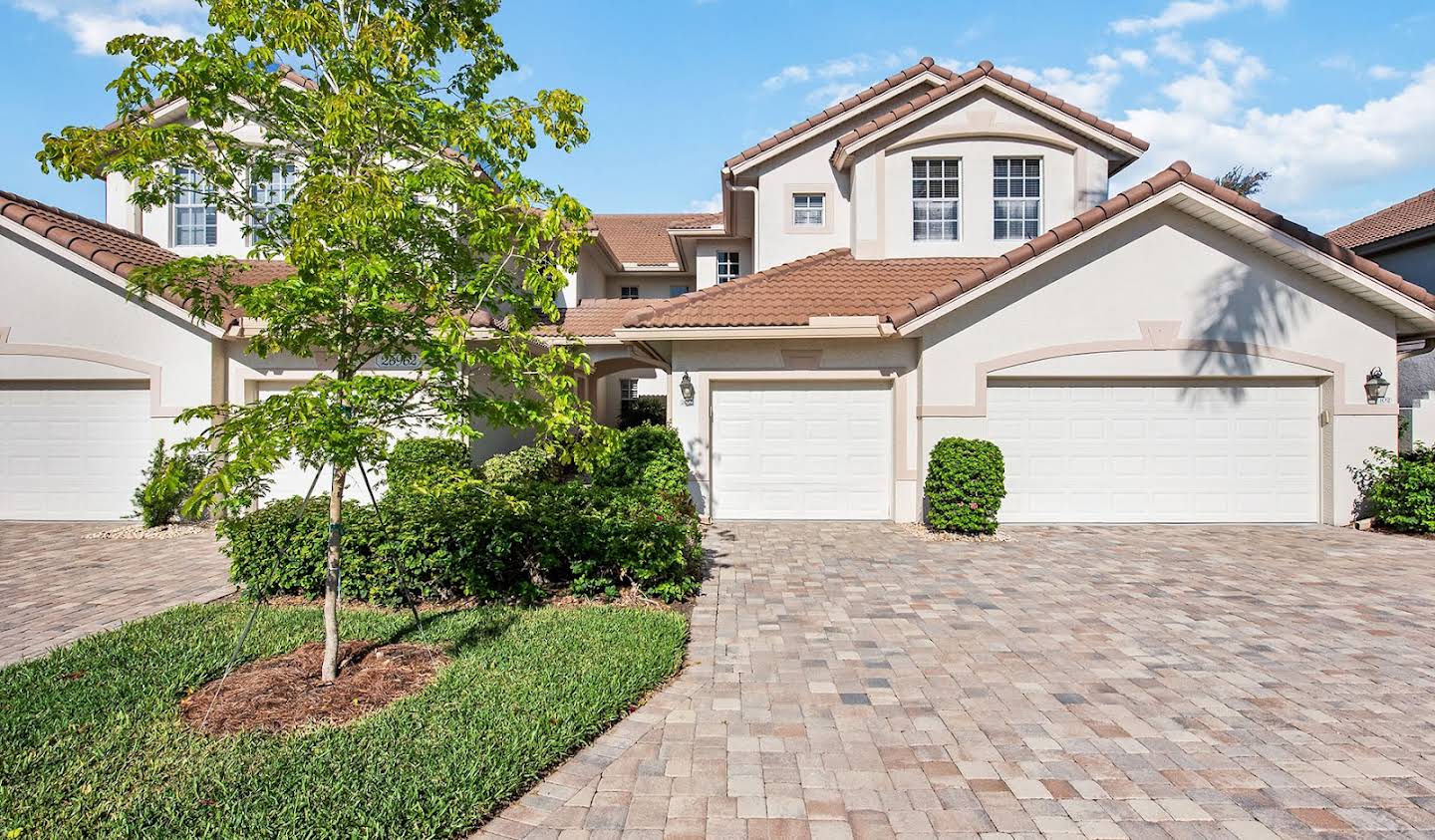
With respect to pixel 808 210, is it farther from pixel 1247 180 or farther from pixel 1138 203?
pixel 1247 180

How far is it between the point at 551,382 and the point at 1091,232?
8.64 metres

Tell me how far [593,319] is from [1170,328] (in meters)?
10.6

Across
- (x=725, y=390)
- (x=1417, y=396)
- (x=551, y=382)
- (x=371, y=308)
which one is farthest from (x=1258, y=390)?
(x=371, y=308)

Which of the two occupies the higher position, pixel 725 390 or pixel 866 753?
pixel 725 390

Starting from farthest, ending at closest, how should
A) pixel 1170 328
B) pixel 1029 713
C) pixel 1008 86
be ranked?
pixel 1008 86, pixel 1170 328, pixel 1029 713

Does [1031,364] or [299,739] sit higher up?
[1031,364]

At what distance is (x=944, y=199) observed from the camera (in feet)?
42.9

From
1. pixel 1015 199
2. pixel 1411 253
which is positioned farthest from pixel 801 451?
pixel 1411 253

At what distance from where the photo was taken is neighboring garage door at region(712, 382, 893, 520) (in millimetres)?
11086

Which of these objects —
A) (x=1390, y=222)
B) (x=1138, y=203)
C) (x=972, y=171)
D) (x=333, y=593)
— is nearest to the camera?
(x=333, y=593)

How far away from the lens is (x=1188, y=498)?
10.6 meters

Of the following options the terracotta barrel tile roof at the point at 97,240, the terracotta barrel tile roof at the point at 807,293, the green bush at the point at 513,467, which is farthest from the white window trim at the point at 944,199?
the terracotta barrel tile roof at the point at 97,240

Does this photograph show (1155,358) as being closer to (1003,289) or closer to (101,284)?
(1003,289)

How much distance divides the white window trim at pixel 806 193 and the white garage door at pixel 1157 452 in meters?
5.39
